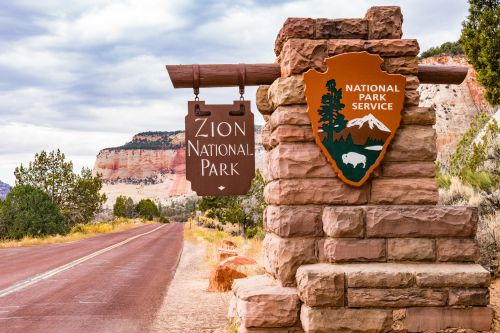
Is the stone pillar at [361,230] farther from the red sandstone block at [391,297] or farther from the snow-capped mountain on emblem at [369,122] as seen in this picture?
the snow-capped mountain on emblem at [369,122]

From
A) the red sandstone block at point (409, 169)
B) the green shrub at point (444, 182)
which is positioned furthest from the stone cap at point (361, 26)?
the green shrub at point (444, 182)

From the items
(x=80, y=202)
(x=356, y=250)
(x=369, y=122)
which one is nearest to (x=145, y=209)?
(x=80, y=202)

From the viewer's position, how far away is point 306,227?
16.2ft

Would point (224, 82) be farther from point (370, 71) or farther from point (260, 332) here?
point (260, 332)

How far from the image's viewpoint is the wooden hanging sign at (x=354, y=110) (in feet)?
16.3

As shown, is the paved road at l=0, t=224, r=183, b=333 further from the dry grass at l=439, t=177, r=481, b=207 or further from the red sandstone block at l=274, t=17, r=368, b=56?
the dry grass at l=439, t=177, r=481, b=207

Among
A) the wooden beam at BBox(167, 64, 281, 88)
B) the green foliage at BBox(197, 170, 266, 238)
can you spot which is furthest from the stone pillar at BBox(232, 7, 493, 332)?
the green foliage at BBox(197, 170, 266, 238)

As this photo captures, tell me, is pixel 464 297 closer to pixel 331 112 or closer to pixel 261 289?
pixel 261 289

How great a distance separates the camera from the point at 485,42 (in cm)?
1986

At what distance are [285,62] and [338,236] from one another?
5.88 ft

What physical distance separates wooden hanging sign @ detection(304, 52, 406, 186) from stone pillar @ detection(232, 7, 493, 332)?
10cm

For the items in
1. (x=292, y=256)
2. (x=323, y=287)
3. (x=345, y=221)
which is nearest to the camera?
(x=323, y=287)

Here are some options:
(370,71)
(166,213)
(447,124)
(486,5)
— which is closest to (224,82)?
(370,71)

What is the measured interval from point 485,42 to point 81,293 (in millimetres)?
17107
